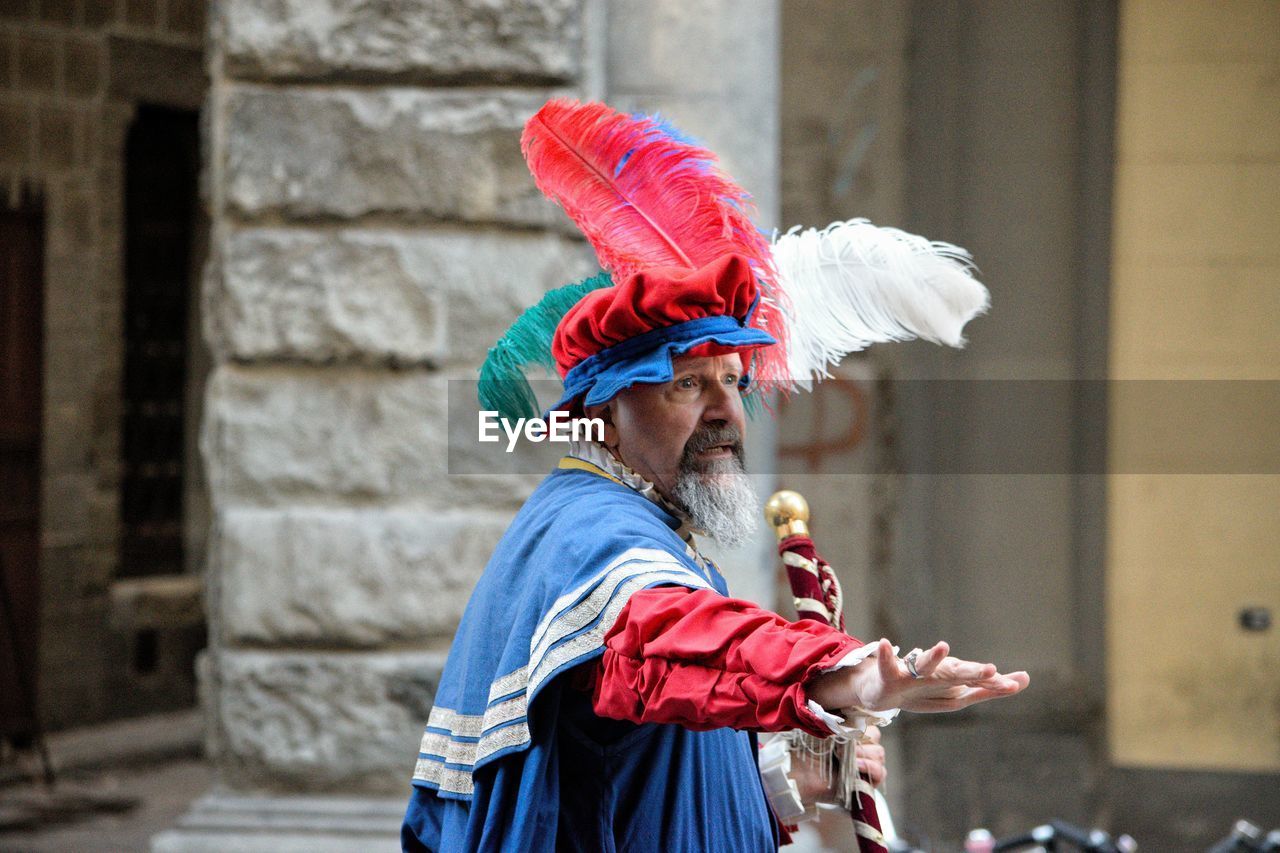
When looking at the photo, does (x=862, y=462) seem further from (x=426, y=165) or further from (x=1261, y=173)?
(x=426, y=165)

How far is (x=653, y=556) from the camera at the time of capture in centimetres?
172

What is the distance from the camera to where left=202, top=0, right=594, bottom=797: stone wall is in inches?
139

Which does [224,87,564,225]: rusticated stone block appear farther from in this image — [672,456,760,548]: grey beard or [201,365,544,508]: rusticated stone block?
[672,456,760,548]: grey beard

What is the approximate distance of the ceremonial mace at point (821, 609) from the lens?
2.17 metres

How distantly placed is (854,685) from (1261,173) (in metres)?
4.47

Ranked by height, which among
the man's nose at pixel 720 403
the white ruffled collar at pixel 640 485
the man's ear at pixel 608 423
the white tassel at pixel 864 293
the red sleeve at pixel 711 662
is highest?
the white tassel at pixel 864 293

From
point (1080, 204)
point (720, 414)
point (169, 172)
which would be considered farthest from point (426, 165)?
point (169, 172)

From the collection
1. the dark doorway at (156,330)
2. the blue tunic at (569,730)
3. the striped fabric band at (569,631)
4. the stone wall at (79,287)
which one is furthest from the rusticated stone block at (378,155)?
the dark doorway at (156,330)

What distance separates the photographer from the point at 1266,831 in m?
5.06

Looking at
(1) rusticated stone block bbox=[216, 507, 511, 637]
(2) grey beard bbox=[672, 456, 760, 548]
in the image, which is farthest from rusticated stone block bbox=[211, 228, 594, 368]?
(2) grey beard bbox=[672, 456, 760, 548]

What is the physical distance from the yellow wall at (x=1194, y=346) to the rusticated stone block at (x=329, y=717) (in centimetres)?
291

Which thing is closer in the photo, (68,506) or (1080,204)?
(1080,204)

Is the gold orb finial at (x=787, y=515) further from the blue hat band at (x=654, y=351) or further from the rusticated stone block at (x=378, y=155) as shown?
the rusticated stone block at (x=378, y=155)

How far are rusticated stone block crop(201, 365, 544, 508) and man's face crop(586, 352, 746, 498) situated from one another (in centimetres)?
160
